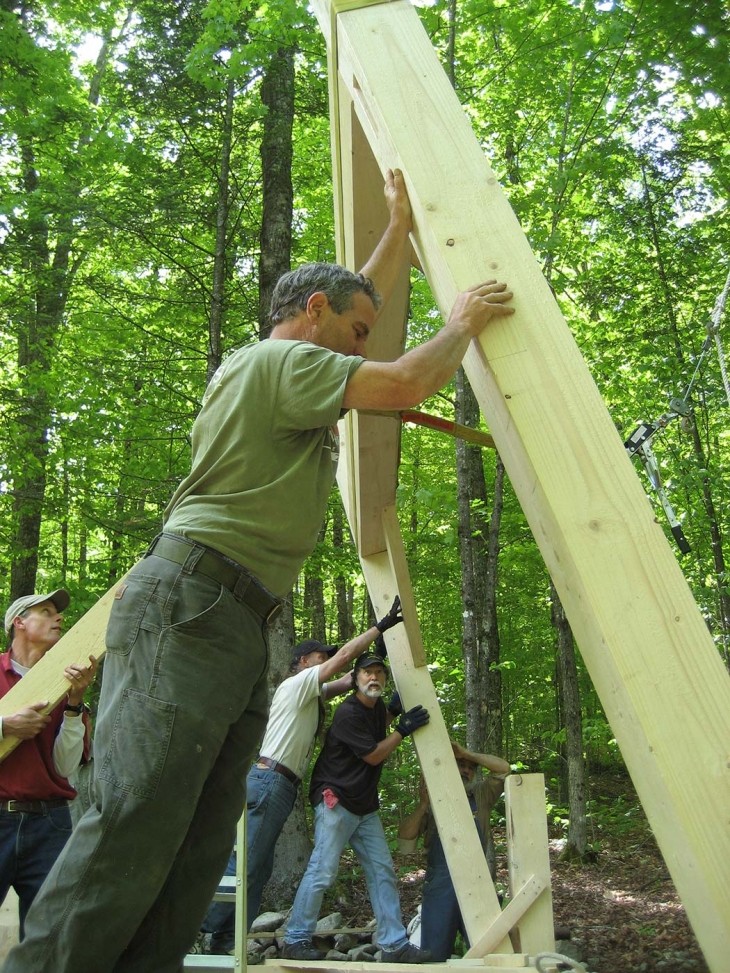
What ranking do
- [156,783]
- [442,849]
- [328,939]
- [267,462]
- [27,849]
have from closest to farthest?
[156,783] < [267,462] < [27,849] < [442,849] < [328,939]

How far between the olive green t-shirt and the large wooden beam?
0.36 m

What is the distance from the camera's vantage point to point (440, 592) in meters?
12.5

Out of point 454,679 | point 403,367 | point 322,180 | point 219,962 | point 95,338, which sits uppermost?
point 322,180

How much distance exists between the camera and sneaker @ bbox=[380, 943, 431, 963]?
190 inches

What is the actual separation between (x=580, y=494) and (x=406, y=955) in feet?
14.1

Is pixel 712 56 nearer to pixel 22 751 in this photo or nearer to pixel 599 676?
pixel 599 676

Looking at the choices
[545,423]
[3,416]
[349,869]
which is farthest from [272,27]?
[349,869]

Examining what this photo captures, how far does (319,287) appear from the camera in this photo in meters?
2.20

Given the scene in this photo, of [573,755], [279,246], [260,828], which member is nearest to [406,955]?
[260,828]

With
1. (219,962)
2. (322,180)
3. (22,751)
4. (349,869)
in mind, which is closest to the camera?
(22,751)

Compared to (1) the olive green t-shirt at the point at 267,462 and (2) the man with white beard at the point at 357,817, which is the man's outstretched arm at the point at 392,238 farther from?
(2) the man with white beard at the point at 357,817

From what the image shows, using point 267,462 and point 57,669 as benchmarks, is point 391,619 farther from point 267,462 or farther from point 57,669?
point 267,462

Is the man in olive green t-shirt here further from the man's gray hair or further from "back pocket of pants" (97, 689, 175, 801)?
the man's gray hair

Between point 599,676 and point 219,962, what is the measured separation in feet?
9.80
